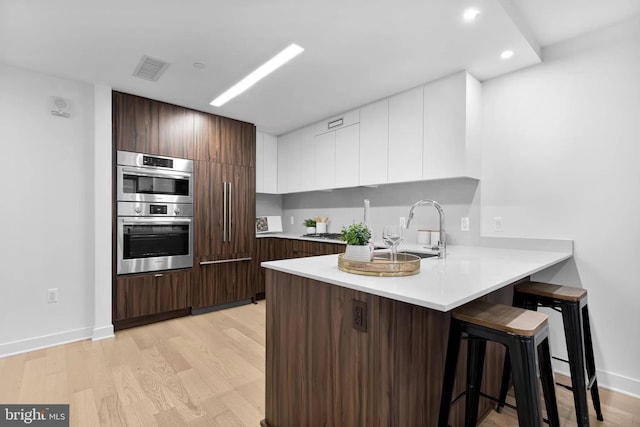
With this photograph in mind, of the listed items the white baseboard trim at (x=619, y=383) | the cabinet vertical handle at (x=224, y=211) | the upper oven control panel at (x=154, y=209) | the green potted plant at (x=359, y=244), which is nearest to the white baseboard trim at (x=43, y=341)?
the upper oven control panel at (x=154, y=209)

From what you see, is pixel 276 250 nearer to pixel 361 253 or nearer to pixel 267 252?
pixel 267 252

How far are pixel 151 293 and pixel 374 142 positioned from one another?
2.84 m

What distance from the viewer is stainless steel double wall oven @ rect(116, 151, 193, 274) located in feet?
10.3

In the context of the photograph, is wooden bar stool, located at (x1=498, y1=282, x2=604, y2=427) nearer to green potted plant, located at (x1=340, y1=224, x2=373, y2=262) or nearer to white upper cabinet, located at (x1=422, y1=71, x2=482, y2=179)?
green potted plant, located at (x1=340, y1=224, x2=373, y2=262)

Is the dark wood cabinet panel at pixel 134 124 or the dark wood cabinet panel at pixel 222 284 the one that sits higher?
the dark wood cabinet panel at pixel 134 124

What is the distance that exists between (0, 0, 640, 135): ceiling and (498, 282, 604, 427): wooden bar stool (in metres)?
1.67

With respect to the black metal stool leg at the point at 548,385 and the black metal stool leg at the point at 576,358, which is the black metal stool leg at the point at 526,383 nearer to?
the black metal stool leg at the point at 548,385

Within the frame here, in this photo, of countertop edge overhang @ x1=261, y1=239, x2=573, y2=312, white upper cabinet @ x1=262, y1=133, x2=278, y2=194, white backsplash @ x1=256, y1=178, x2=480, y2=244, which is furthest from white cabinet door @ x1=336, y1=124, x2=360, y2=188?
countertop edge overhang @ x1=261, y1=239, x2=573, y2=312

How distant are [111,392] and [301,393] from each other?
4.59 ft

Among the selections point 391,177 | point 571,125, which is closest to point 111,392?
point 391,177

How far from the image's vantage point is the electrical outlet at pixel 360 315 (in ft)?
4.19

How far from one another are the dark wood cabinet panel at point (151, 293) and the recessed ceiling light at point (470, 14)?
3.44 m

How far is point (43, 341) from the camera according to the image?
9.05 ft

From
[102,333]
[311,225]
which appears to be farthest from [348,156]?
[102,333]
